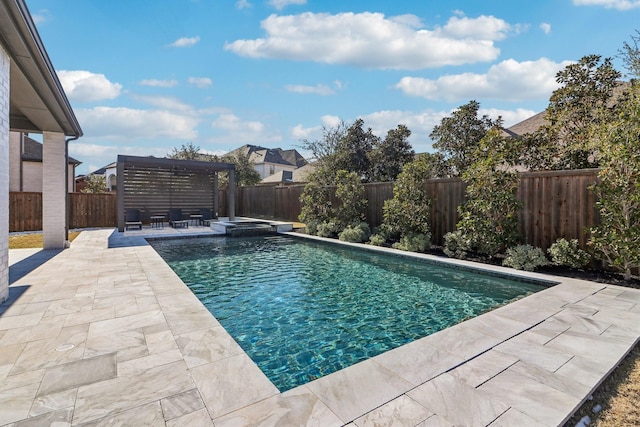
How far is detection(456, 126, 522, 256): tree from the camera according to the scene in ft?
22.9

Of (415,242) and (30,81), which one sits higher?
(30,81)

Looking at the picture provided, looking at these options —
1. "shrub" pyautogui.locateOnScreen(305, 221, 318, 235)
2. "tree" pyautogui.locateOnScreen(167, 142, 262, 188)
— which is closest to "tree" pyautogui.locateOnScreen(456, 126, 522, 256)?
"shrub" pyautogui.locateOnScreen(305, 221, 318, 235)

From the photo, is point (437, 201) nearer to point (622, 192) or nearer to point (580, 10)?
point (622, 192)

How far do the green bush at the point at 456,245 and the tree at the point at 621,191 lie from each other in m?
2.39

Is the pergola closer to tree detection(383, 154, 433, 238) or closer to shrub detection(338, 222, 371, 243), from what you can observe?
shrub detection(338, 222, 371, 243)

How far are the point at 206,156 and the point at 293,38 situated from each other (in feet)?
68.0

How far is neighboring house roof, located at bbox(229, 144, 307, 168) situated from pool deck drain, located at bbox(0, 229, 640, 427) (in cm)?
3466

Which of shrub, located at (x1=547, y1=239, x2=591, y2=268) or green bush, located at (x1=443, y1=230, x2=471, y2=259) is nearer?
shrub, located at (x1=547, y1=239, x2=591, y2=268)

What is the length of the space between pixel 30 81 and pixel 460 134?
1212 centimetres

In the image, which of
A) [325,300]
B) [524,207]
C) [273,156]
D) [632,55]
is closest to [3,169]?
[325,300]

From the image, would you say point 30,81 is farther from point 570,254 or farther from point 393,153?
point 393,153

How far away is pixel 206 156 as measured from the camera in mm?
28062

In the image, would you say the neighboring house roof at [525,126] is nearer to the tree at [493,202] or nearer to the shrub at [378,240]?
the tree at [493,202]

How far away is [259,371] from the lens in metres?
2.65
